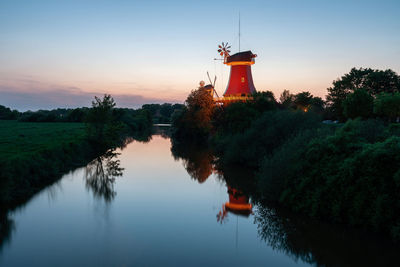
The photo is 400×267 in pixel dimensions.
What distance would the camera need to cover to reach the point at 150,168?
2234cm

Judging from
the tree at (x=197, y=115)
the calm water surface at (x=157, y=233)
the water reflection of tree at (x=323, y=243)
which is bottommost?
the calm water surface at (x=157, y=233)

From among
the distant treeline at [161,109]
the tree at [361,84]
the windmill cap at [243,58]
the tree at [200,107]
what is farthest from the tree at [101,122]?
the distant treeline at [161,109]

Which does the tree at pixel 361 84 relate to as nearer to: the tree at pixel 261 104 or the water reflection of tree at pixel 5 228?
the tree at pixel 261 104

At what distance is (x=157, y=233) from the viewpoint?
950 centimetres

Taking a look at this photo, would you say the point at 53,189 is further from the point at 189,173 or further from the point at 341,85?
the point at 341,85

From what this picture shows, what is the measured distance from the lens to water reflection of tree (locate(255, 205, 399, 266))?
25.0 feet

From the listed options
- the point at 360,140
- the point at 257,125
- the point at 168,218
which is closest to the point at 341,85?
the point at 257,125

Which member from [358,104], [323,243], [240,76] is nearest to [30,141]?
[323,243]

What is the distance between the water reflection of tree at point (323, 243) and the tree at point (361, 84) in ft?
141

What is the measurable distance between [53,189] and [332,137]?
13130 millimetres

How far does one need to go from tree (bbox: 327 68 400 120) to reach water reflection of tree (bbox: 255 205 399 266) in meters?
42.9

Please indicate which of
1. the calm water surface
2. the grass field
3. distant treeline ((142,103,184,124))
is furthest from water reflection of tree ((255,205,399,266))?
distant treeline ((142,103,184,124))

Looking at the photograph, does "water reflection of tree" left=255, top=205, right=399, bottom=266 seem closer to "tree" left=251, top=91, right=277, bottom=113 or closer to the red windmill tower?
"tree" left=251, top=91, right=277, bottom=113

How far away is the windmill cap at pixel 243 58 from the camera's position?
140ft
